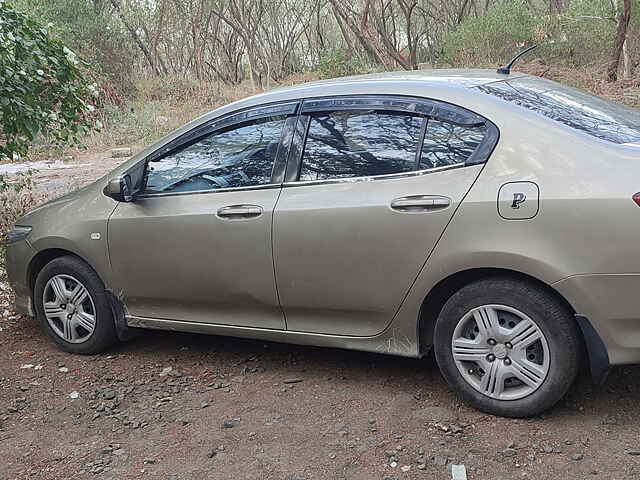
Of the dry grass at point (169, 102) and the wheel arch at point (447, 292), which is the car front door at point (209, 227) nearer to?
the wheel arch at point (447, 292)

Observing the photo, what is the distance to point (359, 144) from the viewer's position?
13.3 ft

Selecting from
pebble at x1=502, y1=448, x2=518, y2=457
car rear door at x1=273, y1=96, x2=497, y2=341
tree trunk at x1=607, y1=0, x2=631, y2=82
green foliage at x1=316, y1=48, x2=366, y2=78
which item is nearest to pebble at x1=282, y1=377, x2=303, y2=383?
car rear door at x1=273, y1=96, x2=497, y2=341

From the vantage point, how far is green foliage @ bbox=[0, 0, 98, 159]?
576cm

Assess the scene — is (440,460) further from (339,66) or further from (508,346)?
(339,66)

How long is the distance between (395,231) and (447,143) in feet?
1.65

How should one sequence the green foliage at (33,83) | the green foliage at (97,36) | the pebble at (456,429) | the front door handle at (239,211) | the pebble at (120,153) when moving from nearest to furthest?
the pebble at (456,429) → the front door handle at (239,211) → the green foliage at (33,83) → the pebble at (120,153) → the green foliage at (97,36)

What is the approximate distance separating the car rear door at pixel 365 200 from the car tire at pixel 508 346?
1.05 feet

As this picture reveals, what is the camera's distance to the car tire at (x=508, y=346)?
3.51 m

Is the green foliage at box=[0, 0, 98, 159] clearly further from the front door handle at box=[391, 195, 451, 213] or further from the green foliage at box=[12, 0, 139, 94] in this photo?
the green foliage at box=[12, 0, 139, 94]

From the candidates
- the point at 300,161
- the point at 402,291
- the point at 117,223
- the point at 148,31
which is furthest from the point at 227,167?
the point at 148,31

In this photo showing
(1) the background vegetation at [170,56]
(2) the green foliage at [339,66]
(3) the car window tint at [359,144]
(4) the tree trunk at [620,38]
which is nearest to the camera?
(3) the car window tint at [359,144]

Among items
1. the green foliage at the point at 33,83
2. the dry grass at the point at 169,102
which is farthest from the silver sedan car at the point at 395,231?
the dry grass at the point at 169,102

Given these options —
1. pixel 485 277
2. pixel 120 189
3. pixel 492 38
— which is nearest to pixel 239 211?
pixel 120 189

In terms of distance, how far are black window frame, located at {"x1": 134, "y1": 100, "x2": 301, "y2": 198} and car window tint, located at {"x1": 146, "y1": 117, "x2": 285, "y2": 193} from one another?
0.02m
